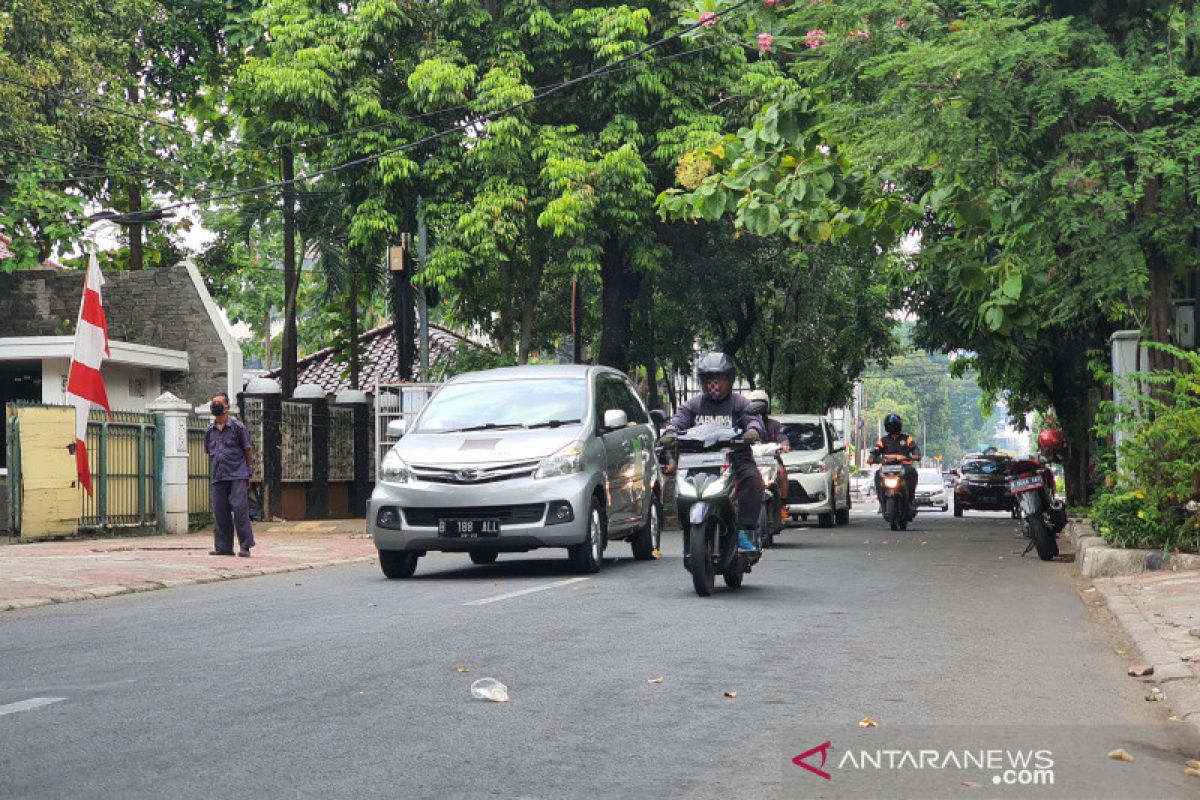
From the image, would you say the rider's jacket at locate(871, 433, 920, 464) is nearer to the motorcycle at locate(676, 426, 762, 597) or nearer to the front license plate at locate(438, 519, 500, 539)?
the front license plate at locate(438, 519, 500, 539)

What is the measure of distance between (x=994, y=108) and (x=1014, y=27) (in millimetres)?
860

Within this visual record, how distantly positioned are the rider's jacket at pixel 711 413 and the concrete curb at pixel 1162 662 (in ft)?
9.57

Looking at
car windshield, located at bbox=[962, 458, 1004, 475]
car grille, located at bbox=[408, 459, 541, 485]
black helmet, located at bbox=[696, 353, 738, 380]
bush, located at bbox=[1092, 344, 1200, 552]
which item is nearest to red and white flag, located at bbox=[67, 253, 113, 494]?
car grille, located at bbox=[408, 459, 541, 485]

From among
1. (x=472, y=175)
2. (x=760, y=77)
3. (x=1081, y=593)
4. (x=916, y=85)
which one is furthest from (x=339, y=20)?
(x=1081, y=593)

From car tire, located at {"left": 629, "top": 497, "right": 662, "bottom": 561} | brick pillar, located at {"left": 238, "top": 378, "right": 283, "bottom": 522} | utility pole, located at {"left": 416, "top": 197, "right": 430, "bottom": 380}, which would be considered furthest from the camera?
utility pole, located at {"left": 416, "top": 197, "right": 430, "bottom": 380}

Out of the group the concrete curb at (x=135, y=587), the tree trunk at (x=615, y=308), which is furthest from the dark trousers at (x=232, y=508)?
the tree trunk at (x=615, y=308)

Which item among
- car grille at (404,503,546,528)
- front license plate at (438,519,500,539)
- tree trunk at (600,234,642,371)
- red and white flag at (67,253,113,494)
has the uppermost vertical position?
tree trunk at (600,234,642,371)

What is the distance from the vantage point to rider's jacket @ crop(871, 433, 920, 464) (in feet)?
79.9

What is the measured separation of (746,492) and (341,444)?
69.4ft

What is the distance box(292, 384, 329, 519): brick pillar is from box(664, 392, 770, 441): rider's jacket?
19.5 meters

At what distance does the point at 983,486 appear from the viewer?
44438 mm

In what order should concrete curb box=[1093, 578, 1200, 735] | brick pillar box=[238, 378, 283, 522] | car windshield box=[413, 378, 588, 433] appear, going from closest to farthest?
concrete curb box=[1093, 578, 1200, 735] → car windshield box=[413, 378, 588, 433] → brick pillar box=[238, 378, 283, 522]

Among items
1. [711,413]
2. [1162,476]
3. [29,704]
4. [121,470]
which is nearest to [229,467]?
[121,470]

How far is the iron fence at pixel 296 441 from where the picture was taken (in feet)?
95.6
